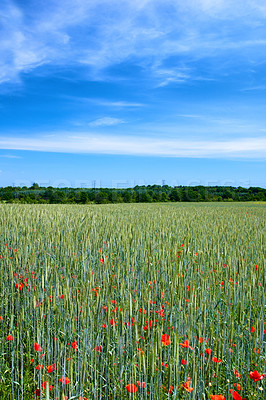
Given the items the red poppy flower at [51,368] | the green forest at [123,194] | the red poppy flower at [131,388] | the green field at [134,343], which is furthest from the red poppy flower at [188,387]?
the green forest at [123,194]

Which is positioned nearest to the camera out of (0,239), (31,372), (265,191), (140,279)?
(31,372)

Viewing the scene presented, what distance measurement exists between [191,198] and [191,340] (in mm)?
39462

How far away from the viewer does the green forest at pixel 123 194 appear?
30.0 m

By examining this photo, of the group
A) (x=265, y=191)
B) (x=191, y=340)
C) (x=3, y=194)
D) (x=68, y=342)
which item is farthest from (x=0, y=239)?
(x=265, y=191)

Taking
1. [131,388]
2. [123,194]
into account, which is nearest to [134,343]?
[131,388]

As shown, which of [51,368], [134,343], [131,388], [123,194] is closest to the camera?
[131,388]

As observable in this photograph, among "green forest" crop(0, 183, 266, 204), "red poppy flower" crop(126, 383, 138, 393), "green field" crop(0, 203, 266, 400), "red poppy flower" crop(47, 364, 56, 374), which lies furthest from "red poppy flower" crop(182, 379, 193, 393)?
"green forest" crop(0, 183, 266, 204)

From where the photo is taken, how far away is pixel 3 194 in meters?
30.8

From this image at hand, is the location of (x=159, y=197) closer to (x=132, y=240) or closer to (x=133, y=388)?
(x=132, y=240)

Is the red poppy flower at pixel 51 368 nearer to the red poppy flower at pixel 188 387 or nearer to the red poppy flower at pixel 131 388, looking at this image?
the red poppy flower at pixel 131 388

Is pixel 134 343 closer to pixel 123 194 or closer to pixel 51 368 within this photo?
pixel 51 368

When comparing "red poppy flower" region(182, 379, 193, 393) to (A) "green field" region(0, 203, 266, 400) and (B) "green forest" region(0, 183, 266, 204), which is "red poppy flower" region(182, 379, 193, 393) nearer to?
(A) "green field" region(0, 203, 266, 400)

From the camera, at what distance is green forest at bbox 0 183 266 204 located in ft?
98.5

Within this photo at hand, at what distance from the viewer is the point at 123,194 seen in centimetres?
3475
